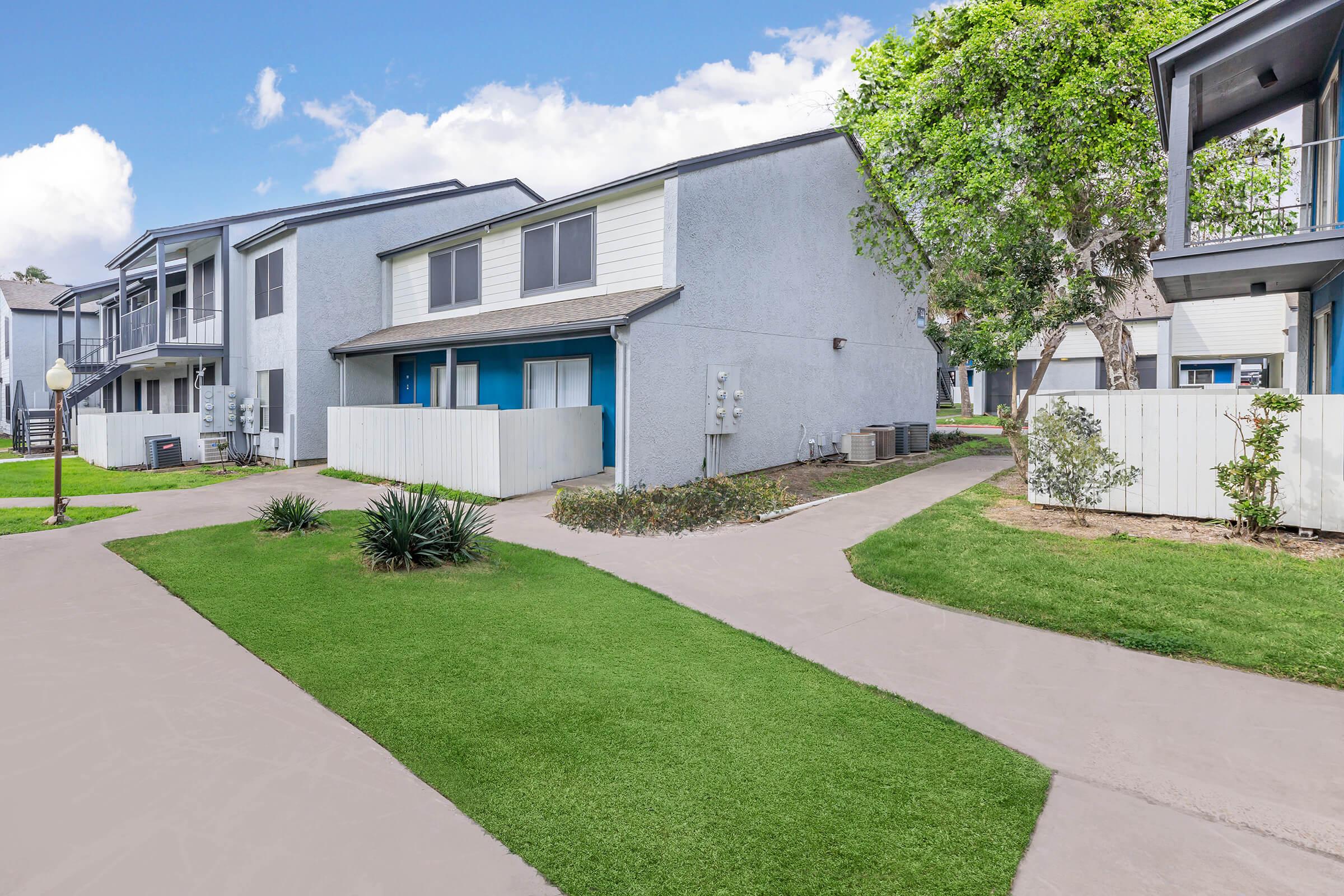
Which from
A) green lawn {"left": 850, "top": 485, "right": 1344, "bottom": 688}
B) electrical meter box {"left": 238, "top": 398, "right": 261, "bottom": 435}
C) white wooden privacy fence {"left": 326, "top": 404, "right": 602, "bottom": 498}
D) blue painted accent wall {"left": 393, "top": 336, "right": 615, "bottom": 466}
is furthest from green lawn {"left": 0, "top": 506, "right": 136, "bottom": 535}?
green lawn {"left": 850, "top": 485, "right": 1344, "bottom": 688}

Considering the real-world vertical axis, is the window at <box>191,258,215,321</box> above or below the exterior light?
above

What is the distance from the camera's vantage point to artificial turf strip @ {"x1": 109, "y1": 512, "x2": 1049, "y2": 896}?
2.81 m

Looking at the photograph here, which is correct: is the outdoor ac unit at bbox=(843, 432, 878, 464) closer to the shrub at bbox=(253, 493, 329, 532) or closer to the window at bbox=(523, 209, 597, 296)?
the window at bbox=(523, 209, 597, 296)

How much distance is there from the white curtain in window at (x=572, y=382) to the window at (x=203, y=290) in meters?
11.3

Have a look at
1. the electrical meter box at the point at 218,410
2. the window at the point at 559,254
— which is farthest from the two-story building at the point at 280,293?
the window at the point at 559,254

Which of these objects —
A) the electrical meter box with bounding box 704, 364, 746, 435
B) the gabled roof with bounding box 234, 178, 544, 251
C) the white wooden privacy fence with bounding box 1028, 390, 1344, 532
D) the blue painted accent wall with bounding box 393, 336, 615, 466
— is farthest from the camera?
the gabled roof with bounding box 234, 178, 544, 251

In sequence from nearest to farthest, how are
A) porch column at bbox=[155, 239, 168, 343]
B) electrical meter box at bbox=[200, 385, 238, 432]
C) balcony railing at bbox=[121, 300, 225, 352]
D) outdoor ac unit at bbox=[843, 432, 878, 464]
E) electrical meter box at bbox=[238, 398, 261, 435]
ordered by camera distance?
outdoor ac unit at bbox=[843, 432, 878, 464] → porch column at bbox=[155, 239, 168, 343] → electrical meter box at bbox=[200, 385, 238, 432] → electrical meter box at bbox=[238, 398, 261, 435] → balcony railing at bbox=[121, 300, 225, 352]

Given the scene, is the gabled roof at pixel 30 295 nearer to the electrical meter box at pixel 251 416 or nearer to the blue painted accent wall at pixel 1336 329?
the electrical meter box at pixel 251 416

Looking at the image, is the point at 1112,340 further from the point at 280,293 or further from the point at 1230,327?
the point at 280,293

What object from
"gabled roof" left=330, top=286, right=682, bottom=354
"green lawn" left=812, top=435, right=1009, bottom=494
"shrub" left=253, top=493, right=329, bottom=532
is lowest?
"shrub" left=253, top=493, right=329, bottom=532

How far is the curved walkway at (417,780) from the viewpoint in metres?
2.77

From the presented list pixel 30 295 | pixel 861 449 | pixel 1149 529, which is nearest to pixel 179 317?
pixel 30 295

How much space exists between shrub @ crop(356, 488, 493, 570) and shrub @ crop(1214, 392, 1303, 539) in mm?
8108

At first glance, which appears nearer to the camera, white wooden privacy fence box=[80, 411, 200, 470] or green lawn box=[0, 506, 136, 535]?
green lawn box=[0, 506, 136, 535]
